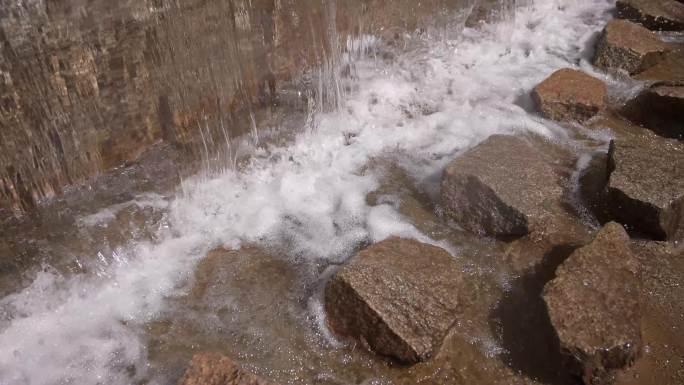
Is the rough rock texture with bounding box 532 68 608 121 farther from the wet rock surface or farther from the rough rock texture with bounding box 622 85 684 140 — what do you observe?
the wet rock surface

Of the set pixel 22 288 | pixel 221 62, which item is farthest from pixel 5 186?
pixel 221 62

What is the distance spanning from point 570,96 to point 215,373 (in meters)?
3.08

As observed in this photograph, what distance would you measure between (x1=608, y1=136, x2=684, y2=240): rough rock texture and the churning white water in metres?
0.76

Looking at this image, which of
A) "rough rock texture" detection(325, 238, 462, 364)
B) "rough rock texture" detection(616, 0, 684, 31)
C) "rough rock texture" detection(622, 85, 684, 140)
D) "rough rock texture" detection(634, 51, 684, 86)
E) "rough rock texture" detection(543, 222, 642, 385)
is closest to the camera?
"rough rock texture" detection(543, 222, 642, 385)

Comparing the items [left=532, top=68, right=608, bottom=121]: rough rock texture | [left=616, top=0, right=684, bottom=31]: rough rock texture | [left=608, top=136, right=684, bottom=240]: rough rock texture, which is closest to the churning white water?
[left=532, top=68, right=608, bottom=121]: rough rock texture

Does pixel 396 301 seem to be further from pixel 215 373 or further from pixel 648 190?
pixel 648 190

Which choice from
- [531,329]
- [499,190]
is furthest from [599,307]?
[499,190]

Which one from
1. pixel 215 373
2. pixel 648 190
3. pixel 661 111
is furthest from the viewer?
pixel 661 111

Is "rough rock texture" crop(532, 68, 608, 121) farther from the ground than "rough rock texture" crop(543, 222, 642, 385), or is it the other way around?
"rough rock texture" crop(532, 68, 608, 121)

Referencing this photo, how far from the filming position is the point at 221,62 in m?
3.22

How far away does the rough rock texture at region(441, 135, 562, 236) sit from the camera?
2.73 m

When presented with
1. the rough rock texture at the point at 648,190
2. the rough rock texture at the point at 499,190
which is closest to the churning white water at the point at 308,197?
the rough rock texture at the point at 499,190

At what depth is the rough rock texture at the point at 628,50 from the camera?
4.20 metres

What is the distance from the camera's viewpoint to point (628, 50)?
4.22 metres
